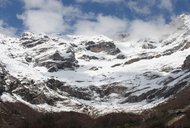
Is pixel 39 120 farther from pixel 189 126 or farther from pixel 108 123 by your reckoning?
pixel 189 126

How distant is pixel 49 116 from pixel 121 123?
641cm

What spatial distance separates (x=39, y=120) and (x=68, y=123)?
2523mm

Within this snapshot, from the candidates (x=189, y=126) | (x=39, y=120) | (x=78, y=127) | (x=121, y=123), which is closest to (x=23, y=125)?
(x=39, y=120)

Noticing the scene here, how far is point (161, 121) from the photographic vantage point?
39.1 m

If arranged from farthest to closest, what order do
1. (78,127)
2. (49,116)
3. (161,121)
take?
(49,116) < (78,127) < (161,121)

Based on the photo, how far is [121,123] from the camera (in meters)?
43.8

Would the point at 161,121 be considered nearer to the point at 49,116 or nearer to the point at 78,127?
the point at 78,127

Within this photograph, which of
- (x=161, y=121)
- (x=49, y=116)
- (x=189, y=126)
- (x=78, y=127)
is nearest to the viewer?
(x=189, y=126)

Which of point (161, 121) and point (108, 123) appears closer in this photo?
point (161, 121)

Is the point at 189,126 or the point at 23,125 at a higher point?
the point at 23,125

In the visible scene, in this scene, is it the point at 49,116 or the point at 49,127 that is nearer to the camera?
the point at 49,127

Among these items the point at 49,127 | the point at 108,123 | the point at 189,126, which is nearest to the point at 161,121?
the point at 189,126

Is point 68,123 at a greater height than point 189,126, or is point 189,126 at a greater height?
point 68,123

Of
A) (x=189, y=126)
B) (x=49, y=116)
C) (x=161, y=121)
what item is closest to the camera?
(x=189, y=126)
